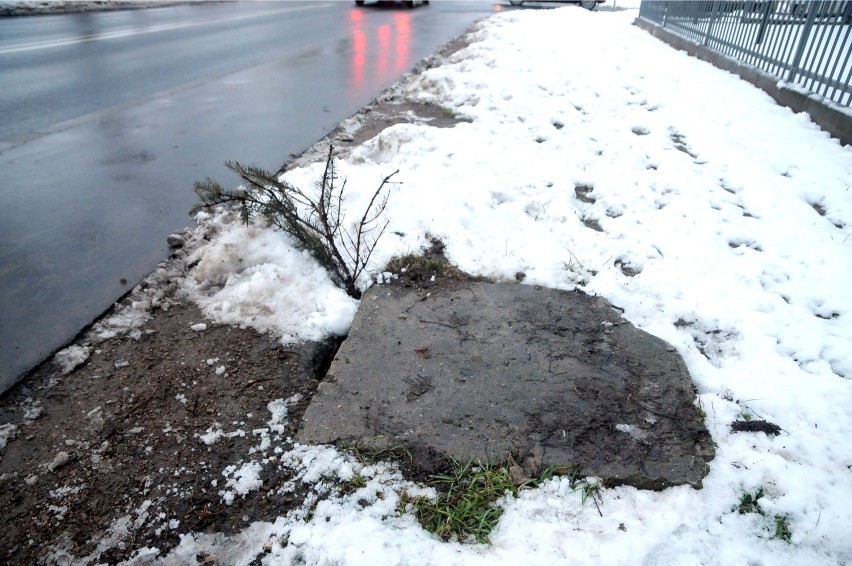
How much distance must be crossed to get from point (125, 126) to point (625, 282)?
609 cm

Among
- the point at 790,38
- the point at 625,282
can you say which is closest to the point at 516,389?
the point at 625,282

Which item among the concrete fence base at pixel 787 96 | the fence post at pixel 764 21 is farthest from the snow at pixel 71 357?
the fence post at pixel 764 21

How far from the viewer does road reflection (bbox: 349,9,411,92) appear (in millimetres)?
9133

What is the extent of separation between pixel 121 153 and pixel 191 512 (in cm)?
477

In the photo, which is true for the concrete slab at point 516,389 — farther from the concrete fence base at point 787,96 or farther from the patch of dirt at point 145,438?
the concrete fence base at point 787,96

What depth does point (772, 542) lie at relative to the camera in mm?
1872

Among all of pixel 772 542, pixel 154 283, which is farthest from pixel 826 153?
pixel 154 283

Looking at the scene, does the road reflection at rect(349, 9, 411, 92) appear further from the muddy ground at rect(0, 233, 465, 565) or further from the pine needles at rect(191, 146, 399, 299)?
the muddy ground at rect(0, 233, 465, 565)

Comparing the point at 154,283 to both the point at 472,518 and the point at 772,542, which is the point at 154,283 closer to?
the point at 472,518

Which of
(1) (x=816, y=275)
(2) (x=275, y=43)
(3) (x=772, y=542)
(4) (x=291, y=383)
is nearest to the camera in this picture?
(3) (x=772, y=542)

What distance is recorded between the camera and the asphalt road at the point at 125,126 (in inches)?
135

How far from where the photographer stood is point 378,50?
38.0ft

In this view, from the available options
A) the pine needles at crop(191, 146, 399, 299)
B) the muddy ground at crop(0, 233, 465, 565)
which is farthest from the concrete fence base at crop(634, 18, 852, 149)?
the muddy ground at crop(0, 233, 465, 565)

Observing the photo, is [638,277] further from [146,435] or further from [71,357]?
[71,357]
